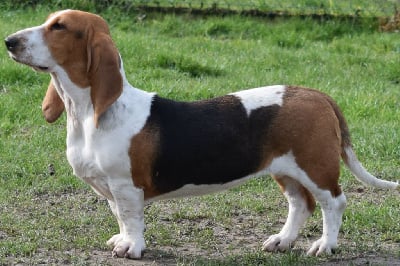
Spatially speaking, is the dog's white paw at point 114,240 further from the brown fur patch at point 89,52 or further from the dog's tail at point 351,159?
the dog's tail at point 351,159

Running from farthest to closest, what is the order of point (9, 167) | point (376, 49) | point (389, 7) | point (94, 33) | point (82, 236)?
1. point (389, 7)
2. point (376, 49)
3. point (9, 167)
4. point (82, 236)
5. point (94, 33)

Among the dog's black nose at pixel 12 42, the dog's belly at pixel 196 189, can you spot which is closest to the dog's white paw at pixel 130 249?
the dog's belly at pixel 196 189

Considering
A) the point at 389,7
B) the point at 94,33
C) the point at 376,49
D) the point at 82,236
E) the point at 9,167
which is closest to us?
the point at 94,33

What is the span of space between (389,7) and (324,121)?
769 centimetres

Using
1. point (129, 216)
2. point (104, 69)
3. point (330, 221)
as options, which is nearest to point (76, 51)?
point (104, 69)

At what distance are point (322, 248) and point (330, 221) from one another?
6.7 inches

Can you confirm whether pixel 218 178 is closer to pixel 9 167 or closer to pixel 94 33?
pixel 94 33

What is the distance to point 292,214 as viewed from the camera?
6.35 meters

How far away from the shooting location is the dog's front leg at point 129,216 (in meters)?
5.94

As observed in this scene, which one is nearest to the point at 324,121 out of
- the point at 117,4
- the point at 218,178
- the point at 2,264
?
the point at 218,178

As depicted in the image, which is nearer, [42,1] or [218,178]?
[218,178]

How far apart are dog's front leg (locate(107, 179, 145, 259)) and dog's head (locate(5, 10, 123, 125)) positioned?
0.44m

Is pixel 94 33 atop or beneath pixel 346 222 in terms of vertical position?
atop

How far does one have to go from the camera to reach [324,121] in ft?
20.0
